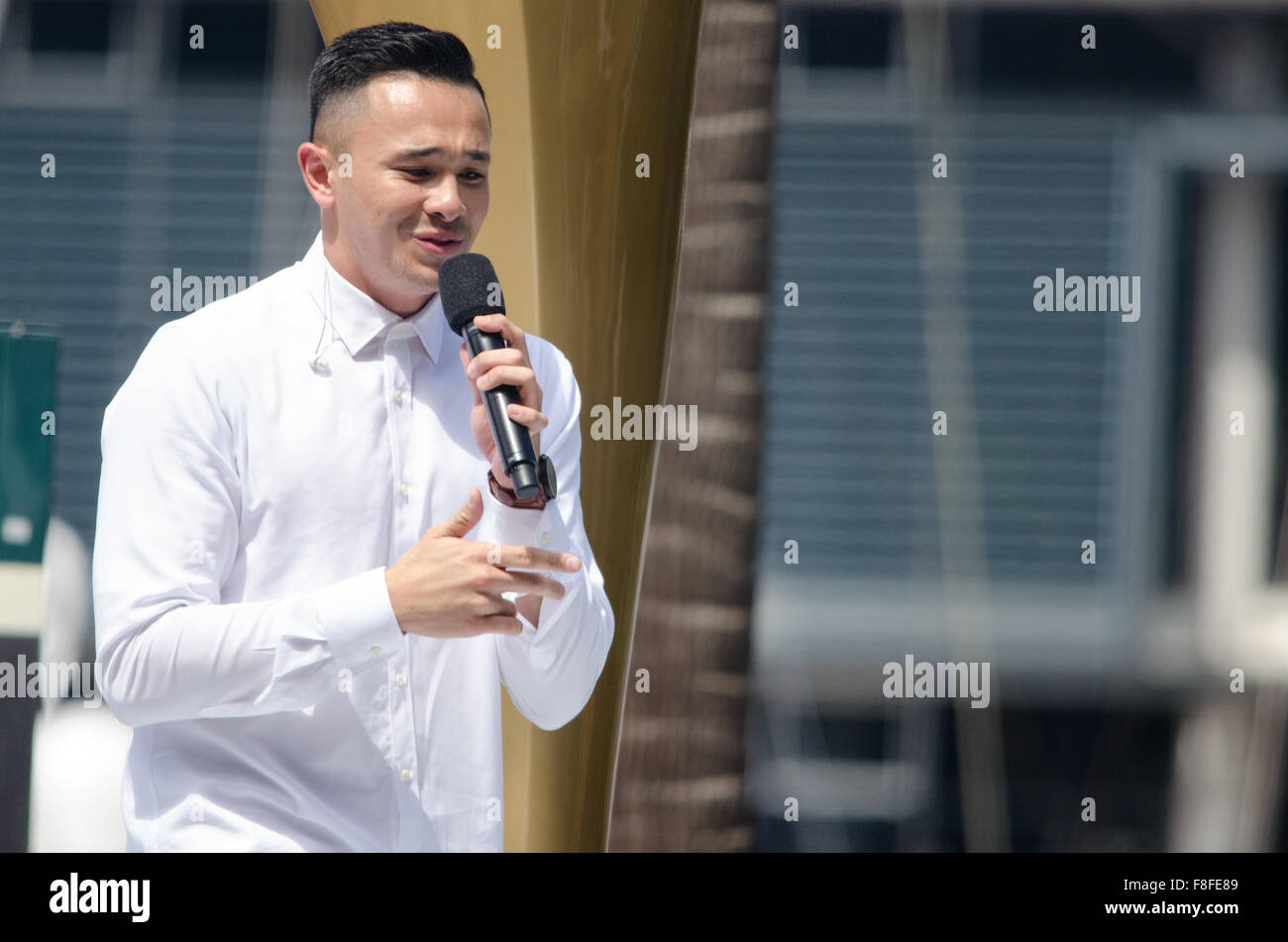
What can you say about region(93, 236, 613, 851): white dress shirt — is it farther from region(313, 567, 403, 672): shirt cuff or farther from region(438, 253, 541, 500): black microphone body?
region(438, 253, 541, 500): black microphone body

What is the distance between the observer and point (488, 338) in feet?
5.48

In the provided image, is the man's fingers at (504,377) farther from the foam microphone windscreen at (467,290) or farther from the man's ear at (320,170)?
the man's ear at (320,170)

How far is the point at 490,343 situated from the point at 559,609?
340mm

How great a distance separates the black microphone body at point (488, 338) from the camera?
158cm

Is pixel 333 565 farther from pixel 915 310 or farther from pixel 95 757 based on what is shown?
pixel 915 310

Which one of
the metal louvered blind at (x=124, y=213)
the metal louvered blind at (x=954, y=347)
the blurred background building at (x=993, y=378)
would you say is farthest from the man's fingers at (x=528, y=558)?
the metal louvered blind at (x=954, y=347)

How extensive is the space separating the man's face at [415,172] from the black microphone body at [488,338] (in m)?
0.06

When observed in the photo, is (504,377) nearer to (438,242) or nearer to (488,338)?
(488,338)

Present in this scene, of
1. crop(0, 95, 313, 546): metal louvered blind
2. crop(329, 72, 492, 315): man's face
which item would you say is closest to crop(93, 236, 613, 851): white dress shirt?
crop(329, 72, 492, 315): man's face

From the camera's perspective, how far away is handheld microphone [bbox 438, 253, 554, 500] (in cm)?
158

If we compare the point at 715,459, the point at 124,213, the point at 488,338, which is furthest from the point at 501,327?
the point at 124,213

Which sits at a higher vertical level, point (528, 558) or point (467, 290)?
point (467, 290)

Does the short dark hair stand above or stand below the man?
above

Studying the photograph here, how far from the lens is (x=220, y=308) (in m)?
1.88
